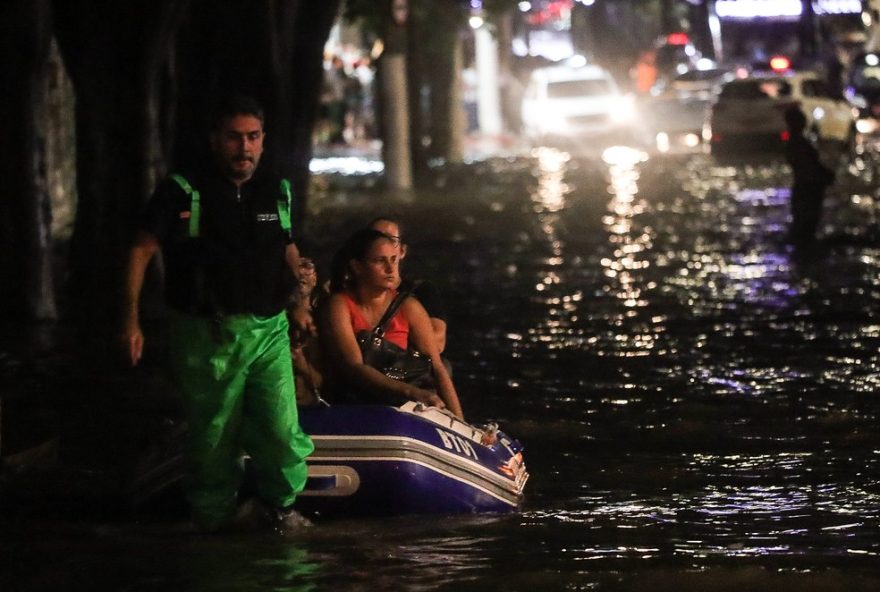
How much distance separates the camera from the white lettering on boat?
8034 millimetres

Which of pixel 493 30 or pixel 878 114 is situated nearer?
pixel 493 30

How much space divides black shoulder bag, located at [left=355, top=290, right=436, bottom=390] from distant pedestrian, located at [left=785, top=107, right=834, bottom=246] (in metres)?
10.6

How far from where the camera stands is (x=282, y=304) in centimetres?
741

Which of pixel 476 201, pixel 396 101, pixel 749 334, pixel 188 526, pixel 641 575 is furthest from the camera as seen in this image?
pixel 396 101

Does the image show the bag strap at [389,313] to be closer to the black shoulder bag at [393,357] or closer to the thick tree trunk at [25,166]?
the black shoulder bag at [393,357]

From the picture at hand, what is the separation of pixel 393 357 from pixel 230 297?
145 centimetres

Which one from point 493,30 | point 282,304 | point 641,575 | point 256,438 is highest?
point 493,30

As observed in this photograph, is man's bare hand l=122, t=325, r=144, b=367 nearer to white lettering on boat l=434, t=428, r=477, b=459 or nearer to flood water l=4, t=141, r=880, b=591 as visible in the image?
flood water l=4, t=141, r=880, b=591

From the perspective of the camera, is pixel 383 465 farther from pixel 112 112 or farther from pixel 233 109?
pixel 112 112

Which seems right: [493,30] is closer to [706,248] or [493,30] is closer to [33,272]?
[706,248]

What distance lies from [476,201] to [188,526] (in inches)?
761

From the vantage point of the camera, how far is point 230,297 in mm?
7281

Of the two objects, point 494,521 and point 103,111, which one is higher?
point 103,111

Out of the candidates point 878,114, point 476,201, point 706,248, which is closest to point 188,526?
point 706,248
